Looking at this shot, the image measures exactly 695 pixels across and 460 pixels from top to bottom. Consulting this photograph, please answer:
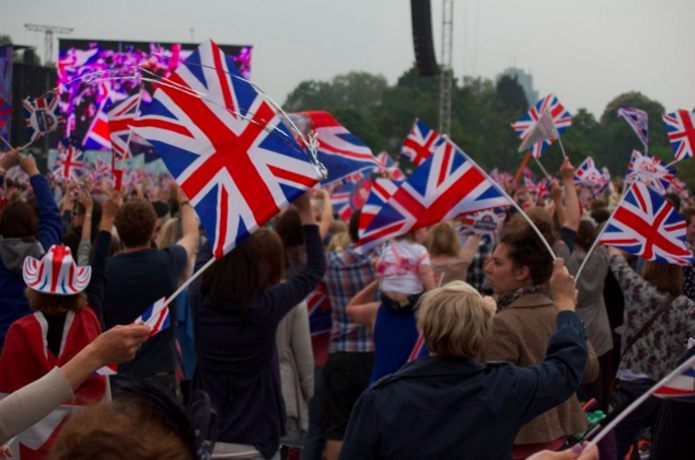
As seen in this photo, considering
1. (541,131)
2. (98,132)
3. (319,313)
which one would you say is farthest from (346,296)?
(98,132)

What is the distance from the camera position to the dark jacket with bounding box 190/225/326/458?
411cm

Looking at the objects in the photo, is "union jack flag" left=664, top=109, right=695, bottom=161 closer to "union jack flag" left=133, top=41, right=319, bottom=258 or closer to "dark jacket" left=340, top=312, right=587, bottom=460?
"union jack flag" left=133, top=41, right=319, bottom=258

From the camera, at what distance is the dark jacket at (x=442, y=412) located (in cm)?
291

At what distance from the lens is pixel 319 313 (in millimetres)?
6453

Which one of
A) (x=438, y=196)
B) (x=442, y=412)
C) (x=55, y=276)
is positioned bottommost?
(x=442, y=412)

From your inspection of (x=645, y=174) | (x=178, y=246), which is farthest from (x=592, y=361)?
(x=645, y=174)

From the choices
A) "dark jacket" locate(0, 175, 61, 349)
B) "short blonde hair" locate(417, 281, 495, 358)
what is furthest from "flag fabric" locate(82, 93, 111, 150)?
"short blonde hair" locate(417, 281, 495, 358)

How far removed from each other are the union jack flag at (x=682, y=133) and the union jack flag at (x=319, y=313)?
4066 millimetres

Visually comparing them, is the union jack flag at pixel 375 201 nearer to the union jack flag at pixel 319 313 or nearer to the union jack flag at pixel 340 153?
the union jack flag at pixel 340 153

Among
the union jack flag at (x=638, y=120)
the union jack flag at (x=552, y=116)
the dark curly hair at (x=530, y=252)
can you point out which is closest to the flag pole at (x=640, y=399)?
the dark curly hair at (x=530, y=252)

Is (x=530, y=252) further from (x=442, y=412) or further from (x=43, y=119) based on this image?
(x=43, y=119)

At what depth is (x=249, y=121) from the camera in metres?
3.72

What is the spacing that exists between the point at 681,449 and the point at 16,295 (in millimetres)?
3589

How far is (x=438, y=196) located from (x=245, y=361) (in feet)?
5.55
